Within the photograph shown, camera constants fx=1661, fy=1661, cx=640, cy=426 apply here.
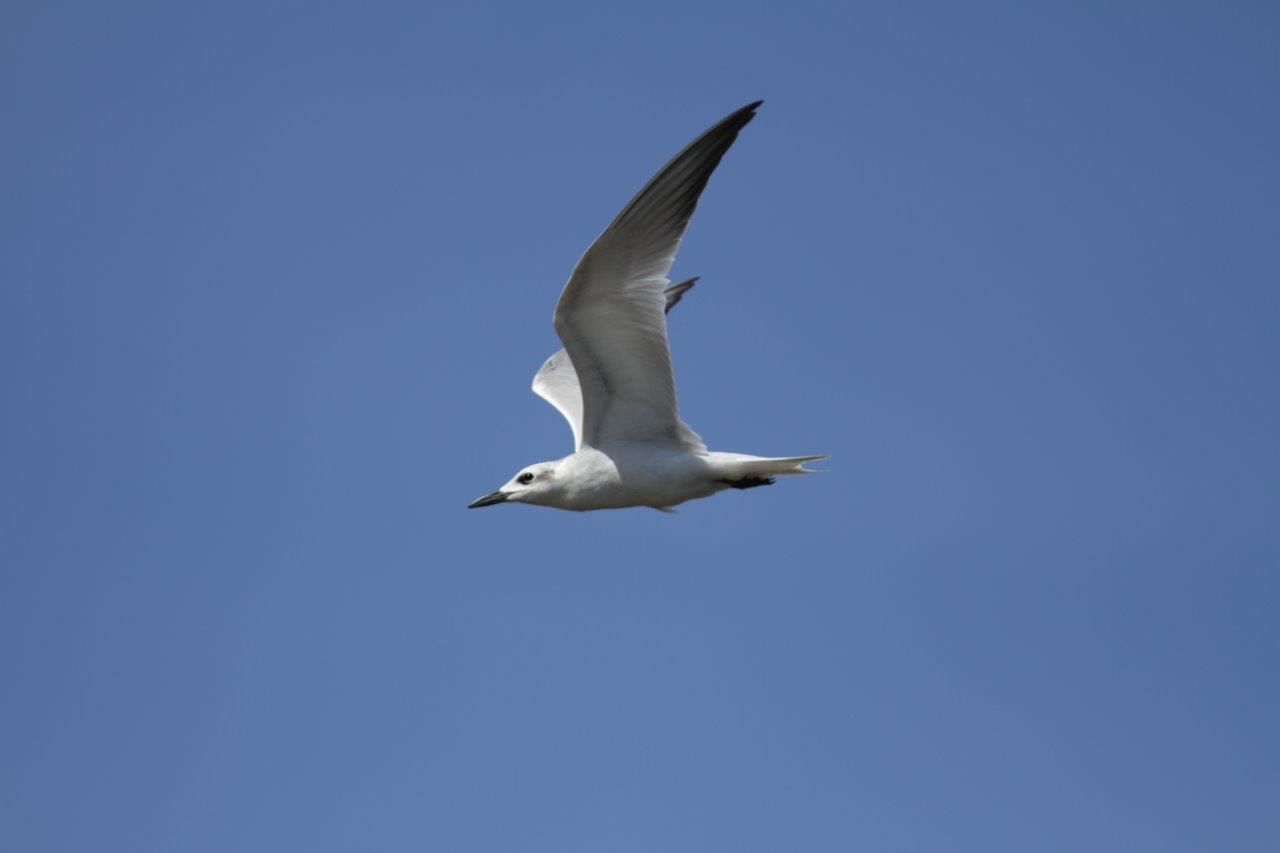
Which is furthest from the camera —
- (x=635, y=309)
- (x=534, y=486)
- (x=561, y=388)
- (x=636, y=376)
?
(x=561, y=388)

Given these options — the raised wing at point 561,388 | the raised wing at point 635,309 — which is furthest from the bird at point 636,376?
the raised wing at point 561,388

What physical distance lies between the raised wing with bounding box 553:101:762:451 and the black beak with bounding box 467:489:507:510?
103 cm

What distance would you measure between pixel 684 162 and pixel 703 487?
298cm

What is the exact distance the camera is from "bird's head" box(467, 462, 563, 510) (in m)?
15.2

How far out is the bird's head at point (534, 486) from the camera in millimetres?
15227

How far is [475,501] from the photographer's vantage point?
15961 millimetres

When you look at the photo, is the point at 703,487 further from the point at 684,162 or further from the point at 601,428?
the point at 684,162

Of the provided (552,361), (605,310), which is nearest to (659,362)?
(605,310)

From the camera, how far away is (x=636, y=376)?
48.0 feet

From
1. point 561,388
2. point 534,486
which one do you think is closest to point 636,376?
point 534,486

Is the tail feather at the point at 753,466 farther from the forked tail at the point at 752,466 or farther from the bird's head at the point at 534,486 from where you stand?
the bird's head at the point at 534,486

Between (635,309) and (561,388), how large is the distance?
3.37 metres

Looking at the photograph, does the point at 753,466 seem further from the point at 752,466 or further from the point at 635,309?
the point at 635,309

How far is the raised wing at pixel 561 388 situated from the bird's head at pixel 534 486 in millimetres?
668
